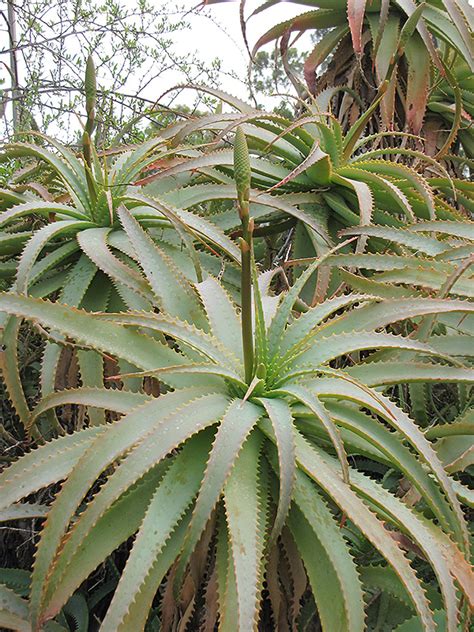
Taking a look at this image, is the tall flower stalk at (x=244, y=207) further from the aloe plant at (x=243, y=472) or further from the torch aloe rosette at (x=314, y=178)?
the torch aloe rosette at (x=314, y=178)

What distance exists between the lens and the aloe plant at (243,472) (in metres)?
0.90

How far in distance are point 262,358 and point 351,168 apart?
68cm

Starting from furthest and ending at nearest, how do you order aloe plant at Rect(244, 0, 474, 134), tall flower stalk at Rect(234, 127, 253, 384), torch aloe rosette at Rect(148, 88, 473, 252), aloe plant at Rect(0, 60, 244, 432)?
aloe plant at Rect(244, 0, 474, 134)
torch aloe rosette at Rect(148, 88, 473, 252)
aloe plant at Rect(0, 60, 244, 432)
tall flower stalk at Rect(234, 127, 253, 384)

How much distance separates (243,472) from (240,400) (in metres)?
0.11

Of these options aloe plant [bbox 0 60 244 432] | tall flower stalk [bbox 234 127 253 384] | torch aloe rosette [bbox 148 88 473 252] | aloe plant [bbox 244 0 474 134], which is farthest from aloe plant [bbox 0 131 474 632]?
aloe plant [bbox 244 0 474 134]

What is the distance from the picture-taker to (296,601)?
3.44ft

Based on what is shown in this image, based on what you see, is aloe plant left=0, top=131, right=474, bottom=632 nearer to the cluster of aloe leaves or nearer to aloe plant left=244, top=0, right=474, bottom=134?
the cluster of aloe leaves

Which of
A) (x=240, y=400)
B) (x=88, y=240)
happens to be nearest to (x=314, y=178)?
(x=88, y=240)

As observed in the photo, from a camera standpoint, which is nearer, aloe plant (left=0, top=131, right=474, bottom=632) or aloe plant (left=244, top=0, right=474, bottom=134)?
aloe plant (left=0, top=131, right=474, bottom=632)

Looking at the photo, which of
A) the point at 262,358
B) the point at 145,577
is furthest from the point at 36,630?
the point at 262,358

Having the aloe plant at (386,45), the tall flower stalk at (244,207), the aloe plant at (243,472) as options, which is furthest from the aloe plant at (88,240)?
the aloe plant at (386,45)

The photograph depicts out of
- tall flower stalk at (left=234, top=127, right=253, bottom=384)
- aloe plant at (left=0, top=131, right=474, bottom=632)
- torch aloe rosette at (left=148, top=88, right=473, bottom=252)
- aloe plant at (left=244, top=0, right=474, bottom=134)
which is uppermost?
aloe plant at (left=244, top=0, right=474, bottom=134)

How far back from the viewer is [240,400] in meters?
1.04

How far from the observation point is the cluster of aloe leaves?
91 cm
